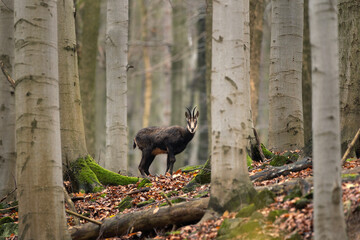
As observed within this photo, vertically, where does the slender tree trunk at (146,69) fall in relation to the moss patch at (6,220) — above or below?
above

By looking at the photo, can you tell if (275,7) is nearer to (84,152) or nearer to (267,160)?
(267,160)

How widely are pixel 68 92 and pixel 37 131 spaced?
10.9 ft

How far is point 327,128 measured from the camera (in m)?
5.32

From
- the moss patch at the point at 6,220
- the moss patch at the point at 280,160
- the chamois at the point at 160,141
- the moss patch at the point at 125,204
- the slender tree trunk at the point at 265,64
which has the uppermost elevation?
the slender tree trunk at the point at 265,64

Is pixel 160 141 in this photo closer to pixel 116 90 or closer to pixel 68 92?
pixel 116 90


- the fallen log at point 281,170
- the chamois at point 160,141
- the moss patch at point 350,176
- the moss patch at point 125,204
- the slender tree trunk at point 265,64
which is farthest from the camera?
the slender tree trunk at point 265,64

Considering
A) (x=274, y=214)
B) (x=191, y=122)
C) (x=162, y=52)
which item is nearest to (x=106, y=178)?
(x=191, y=122)

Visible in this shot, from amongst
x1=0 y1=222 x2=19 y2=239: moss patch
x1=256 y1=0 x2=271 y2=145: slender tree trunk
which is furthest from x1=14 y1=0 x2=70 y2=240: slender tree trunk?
x1=256 y1=0 x2=271 y2=145: slender tree trunk

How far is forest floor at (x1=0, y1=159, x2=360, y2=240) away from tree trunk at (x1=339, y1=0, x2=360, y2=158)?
635 mm

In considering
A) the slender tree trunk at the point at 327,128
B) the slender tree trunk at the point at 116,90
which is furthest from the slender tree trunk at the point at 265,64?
the slender tree trunk at the point at 327,128

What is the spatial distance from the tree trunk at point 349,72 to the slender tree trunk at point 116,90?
559cm

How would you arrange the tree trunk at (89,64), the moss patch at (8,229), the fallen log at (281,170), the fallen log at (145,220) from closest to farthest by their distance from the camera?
the fallen log at (145,220), the fallen log at (281,170), the moss patch at (8,229), the tree trunk at (89,64)

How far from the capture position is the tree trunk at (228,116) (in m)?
6.73

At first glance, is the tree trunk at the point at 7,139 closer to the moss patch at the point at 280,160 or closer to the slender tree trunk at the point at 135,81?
the moss patch at the point at 280,160
